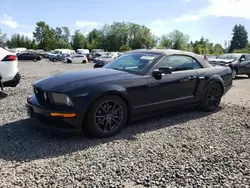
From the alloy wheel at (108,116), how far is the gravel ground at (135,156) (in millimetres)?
212

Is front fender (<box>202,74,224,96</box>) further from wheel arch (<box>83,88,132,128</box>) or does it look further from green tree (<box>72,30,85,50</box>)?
green tree (<box>72,30,85,50</box>)

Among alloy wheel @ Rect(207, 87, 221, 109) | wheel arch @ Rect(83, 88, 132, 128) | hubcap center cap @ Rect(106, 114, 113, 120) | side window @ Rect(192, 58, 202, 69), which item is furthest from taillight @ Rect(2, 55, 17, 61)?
alloy wheel @ Rect(207, 87, 221, 109)

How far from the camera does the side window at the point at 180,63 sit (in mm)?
4844

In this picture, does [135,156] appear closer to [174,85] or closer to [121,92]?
[121,92]

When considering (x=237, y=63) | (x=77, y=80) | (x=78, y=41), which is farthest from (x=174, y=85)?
(x=78, y=41)

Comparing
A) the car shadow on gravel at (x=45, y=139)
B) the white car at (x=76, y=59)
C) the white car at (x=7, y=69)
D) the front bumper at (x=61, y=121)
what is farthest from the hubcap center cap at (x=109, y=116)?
the white car at (x=76, y=59)

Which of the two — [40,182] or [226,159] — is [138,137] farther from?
[40,182]

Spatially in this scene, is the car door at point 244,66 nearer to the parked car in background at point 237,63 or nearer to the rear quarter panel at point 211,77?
the parked car in background at point 237,63

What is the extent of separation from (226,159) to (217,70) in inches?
115

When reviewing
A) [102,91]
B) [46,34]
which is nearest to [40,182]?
[102,91]

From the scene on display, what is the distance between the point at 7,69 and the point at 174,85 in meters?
4.12

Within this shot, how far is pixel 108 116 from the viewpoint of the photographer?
401 cm

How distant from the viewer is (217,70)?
5785 mm

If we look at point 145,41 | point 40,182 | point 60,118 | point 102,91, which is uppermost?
point 145,41
